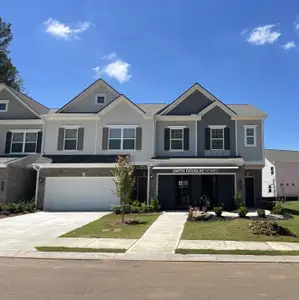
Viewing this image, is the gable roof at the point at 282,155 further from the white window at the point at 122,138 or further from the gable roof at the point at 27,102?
the gable roof at the point at 27,102

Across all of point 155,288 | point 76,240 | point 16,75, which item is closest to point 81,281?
point 155,288

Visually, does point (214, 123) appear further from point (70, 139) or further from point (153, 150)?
point (70, 139)

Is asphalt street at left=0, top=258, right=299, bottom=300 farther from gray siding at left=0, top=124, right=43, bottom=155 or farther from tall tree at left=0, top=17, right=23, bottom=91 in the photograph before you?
tall tree at left=0, top=17, right=23, bottom=91

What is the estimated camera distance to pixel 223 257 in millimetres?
9805

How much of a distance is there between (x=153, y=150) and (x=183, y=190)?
362 cm

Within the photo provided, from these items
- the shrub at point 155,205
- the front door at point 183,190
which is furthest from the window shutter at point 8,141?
the front door at point 183,190

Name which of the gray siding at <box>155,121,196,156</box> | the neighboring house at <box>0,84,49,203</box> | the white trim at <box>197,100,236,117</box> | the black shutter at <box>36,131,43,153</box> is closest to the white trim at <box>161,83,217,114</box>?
the white trim at <box>197,100,236,117</box>

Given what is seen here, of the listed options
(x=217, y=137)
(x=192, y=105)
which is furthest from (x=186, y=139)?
(x=192, y=105)

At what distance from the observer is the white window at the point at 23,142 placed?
2594cm

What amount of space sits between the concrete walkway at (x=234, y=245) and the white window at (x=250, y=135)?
1362 centimetres

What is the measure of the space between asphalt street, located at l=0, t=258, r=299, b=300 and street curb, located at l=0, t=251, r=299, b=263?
43 cm

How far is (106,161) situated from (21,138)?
7.80 meters

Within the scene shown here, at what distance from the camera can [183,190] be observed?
24094mm

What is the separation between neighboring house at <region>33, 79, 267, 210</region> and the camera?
75.4ft
